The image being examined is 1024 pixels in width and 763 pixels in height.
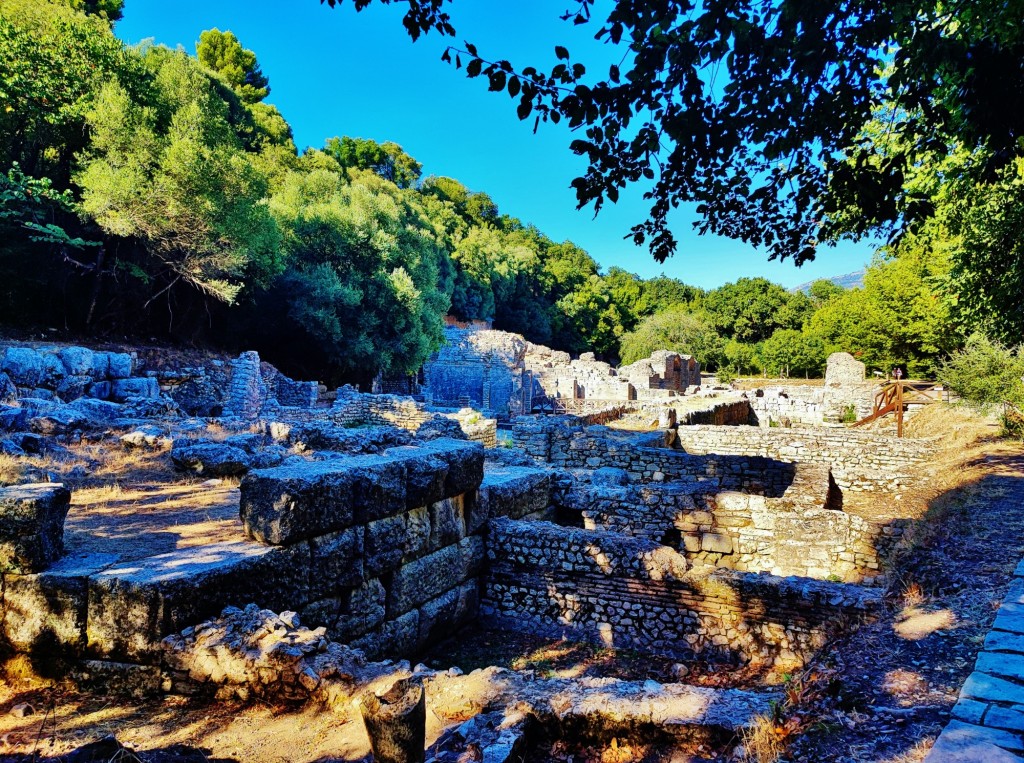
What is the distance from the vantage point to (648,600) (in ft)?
18.7

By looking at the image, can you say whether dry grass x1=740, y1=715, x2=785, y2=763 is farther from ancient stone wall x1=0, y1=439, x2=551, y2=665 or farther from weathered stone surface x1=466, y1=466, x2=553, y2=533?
weathered stone surface x1=466, y1=466, x2=553, y2=533

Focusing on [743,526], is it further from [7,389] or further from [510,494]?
[7,389]

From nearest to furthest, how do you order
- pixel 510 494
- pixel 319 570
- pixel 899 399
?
pixel 319 570
pixel 510 494
pixel 899 399

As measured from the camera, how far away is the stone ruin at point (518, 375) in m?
33.3

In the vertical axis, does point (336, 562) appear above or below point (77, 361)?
below

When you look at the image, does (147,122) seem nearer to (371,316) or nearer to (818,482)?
(371,316)

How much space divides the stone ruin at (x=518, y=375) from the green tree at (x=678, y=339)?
1694 centimetres

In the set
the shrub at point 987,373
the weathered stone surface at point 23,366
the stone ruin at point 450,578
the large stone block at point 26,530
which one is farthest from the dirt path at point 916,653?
the weathered stone surface at point 23,366

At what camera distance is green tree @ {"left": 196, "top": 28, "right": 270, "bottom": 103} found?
1714 inches

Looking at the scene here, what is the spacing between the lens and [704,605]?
215 inches

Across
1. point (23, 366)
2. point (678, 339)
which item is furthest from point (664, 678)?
point (678, 339)

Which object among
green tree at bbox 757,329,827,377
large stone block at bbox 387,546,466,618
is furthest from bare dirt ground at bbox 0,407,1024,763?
green tree at bbox 757,329,827,377

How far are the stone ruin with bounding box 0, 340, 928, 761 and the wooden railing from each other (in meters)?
7.37

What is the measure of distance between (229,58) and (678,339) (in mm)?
46271
